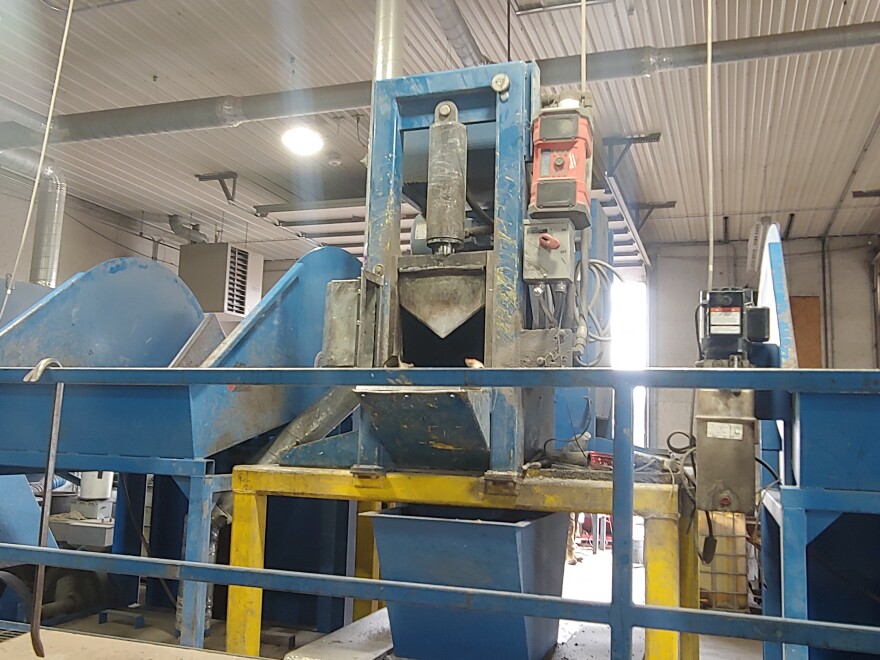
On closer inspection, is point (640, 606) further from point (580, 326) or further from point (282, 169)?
point (282, 169)

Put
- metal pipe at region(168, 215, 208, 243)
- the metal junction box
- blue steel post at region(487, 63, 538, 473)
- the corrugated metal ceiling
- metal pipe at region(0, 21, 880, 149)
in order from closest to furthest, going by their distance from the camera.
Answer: the metal junction box < blue steel post at region(487, 63, 538, 473) < metal pipe at region(0, 21, 880, 149) < the corrugated metal ceiling < metal pipe at region(168, 215, 208, 243)

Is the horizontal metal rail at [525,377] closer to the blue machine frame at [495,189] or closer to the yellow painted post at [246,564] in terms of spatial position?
the blue machine frame at [495,189]

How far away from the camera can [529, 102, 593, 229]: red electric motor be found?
2406mm

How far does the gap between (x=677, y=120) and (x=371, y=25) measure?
282 cm

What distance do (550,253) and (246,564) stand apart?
1.57 meters

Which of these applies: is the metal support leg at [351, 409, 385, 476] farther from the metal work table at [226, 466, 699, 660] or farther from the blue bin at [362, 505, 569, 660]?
the blue bin at [362, 505, 569, 660]

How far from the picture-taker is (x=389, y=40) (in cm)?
367

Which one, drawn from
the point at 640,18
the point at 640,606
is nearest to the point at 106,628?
the point at 640,606

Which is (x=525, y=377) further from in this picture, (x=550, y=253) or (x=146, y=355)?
(x=146, y=355)

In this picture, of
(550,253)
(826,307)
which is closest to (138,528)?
(550,253)

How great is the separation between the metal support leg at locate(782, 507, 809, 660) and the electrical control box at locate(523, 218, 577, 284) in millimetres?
989

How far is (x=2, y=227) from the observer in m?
7.83

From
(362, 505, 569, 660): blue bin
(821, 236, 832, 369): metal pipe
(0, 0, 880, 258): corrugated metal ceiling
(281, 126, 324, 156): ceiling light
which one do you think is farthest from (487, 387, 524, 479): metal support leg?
(821, 236, 832, 369): metal pipe

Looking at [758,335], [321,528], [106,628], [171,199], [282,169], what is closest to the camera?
[758,335]
